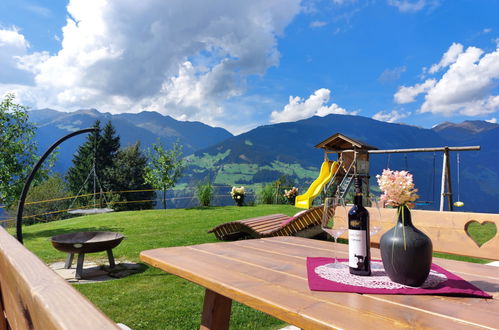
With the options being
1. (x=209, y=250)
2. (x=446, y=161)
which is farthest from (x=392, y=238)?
(x=446, y=161)

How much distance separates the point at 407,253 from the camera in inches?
38.6

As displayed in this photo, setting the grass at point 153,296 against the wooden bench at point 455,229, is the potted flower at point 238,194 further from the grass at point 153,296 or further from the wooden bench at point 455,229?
the wooden bench at point 455,229

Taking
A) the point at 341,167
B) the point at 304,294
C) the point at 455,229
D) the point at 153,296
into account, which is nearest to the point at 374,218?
the point at 304,294

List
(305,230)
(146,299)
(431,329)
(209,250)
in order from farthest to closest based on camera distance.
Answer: (305,230) → (146,299) → (209,250) → (431,329)

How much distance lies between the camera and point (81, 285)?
3.55m

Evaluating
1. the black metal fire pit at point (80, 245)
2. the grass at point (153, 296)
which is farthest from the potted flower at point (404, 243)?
the black metal fire pit at point (80, 245)

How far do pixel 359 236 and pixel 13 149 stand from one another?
10.8 m

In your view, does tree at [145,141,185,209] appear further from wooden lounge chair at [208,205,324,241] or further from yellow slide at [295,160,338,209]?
wooden lounge chair at [208,205,324,241]

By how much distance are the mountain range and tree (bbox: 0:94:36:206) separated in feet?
142

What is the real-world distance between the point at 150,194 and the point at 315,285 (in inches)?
1165

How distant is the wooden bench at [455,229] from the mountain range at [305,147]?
52.2m

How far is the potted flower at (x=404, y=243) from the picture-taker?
0.98m

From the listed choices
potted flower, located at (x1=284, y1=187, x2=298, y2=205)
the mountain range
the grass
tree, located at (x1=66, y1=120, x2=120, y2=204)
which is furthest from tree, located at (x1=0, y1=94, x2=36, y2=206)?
the mountain range

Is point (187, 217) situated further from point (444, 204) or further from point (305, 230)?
point (444, 204)
